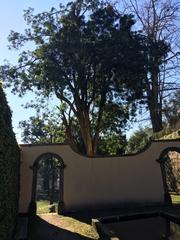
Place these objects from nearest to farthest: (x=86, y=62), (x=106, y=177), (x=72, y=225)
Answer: (x=72, y=225)
(x=106, y=177)
(x=86, y=62)

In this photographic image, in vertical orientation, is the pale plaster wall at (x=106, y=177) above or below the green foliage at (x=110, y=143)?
below

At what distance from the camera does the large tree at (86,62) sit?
21.0 metres

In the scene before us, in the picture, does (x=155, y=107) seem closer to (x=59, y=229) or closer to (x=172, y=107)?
(x=172, y=107)

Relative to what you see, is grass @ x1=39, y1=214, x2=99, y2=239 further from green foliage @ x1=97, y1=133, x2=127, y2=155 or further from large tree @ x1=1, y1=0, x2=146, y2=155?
green foliage @ x1=97, y1=133, x2=127, y2=155

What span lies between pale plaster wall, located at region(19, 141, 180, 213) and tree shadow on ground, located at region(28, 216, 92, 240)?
332 cm

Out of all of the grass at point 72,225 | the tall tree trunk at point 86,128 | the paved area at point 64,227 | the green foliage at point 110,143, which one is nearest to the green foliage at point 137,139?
the green foliage at point 110,143

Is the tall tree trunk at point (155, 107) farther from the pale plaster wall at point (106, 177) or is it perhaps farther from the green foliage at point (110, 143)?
the pale plaster wall at point (106, 177)

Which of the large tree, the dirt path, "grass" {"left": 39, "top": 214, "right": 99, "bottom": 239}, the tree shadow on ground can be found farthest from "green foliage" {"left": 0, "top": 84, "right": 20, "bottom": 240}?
the large tree

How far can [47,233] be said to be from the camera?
35.7ft

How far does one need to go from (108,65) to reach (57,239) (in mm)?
13773

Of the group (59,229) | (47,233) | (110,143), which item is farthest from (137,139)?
(47,233)

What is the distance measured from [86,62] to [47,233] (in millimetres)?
13307

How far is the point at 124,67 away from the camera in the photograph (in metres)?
21.0

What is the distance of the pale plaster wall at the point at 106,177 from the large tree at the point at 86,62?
6.00 metres
